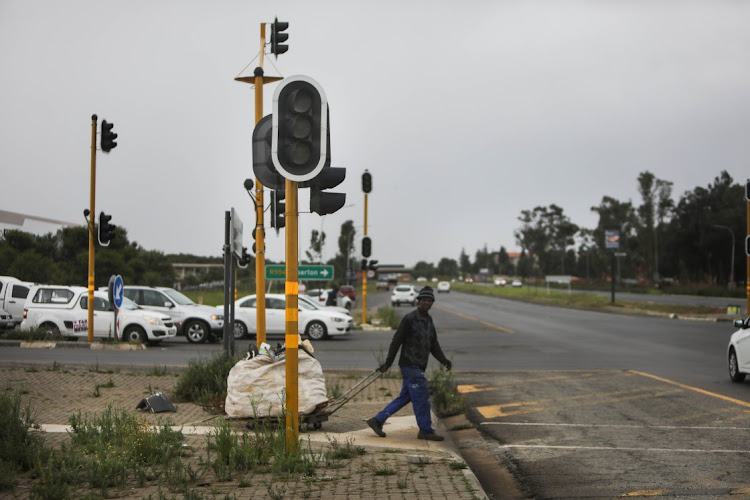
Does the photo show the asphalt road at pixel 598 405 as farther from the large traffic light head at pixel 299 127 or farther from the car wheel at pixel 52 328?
the large traffic light head at pixel 299 127

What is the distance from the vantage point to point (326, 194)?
7.34 metres

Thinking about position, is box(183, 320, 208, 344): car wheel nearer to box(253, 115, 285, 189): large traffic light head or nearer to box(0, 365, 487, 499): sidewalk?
box(0, 365, 487, 499): sidewalk

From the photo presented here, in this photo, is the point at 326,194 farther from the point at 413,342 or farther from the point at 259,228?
the point at 259,228

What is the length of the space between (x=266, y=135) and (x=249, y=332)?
17.9m

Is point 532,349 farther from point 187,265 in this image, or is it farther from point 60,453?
point 187,265

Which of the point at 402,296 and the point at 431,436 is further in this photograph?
the point at 402,296

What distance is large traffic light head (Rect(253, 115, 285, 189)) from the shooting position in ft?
26.7

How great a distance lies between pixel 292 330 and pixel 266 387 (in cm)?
219

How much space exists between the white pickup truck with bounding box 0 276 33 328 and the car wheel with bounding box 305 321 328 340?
9.47 m

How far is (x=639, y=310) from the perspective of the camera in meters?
48.3

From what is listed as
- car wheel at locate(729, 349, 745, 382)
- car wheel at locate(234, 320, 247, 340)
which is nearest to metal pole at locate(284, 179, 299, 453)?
car wheel at locate(729, 349, 745, 382)

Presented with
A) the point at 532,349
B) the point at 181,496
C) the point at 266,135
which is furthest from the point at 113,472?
the point at 532,349

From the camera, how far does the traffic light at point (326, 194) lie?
7.26 meters

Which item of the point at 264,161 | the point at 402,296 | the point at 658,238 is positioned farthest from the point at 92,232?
the point at 658,238
